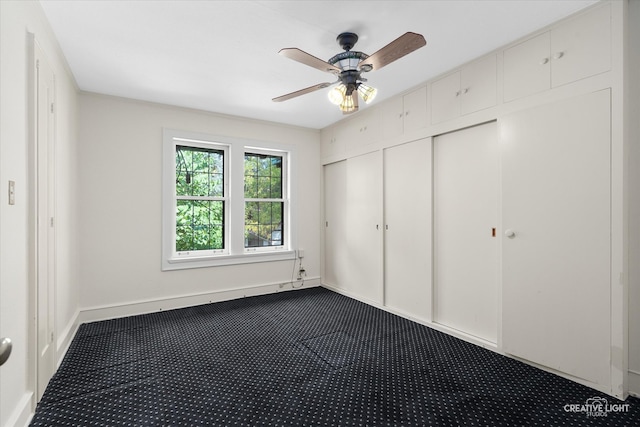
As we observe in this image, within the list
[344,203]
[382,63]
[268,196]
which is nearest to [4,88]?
[382,63]

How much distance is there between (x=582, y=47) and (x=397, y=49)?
1375mm

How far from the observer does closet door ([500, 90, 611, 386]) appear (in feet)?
6.78

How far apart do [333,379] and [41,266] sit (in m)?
2.16

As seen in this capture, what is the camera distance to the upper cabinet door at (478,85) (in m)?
2.70

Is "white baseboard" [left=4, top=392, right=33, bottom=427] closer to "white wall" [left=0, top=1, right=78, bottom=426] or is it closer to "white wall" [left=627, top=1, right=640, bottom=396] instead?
"white wall" [left=0, top=1, right=78, bottom=426]

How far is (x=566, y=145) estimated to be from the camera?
7.29ft

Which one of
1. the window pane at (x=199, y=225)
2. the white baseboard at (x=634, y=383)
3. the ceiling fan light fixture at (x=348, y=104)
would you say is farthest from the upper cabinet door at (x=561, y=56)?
the window pane at (x=199, y=225)

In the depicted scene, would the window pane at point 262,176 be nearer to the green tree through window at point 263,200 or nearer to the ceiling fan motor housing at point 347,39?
the green tree through window at point 263,200

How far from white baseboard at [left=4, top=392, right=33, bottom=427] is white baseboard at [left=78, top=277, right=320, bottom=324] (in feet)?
5.89

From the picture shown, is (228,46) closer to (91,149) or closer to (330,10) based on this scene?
(330,10)

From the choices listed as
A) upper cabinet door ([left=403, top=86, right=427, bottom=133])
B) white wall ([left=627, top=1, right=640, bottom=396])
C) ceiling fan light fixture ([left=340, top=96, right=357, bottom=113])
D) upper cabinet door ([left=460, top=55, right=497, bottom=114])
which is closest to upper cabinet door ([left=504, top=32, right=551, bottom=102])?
upper cabinet door ([left=460, top=55, right=497, bottom=114])

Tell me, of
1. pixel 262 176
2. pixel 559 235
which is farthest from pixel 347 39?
pixel 262 176

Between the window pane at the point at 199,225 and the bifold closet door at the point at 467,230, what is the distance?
9.67 ft

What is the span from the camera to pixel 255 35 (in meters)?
2.42
